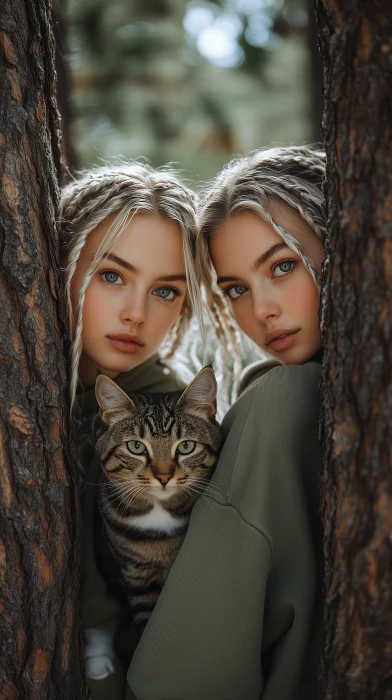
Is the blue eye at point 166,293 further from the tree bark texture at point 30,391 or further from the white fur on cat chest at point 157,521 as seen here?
the white fur on cat chest at point 157,521

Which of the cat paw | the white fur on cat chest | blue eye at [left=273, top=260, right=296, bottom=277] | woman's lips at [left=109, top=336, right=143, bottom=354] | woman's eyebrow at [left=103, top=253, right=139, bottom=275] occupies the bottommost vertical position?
the cat paw

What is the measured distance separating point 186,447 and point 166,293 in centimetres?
48

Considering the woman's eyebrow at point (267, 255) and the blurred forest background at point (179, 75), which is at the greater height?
the blurred forest background at point (179, 75)

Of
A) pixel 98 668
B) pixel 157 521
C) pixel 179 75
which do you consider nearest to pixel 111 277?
pixel 157 521

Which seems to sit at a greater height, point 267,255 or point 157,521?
point 267,255

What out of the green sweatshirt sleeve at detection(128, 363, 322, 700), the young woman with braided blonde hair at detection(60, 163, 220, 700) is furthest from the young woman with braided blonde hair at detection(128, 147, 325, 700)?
the young woman with braided blonde hair at detection(60, 163, 220, 700)

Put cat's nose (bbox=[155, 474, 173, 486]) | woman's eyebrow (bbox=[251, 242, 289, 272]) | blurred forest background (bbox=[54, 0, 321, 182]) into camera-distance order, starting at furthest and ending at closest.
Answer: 1. blurred forest background (bbox=[54, 0, 321, 182])
2. cat's nose (bbox=[155, 474, 173, 486])
3. woman's eyebrow (bbox=[251, 242, 289, 272])

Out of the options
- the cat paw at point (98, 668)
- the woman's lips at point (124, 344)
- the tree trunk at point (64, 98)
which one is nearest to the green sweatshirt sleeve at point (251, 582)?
the cat paw at point (98, 668)

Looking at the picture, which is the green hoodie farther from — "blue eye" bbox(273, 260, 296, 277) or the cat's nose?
"blue eye" bbox(273, 260, 296, 277)

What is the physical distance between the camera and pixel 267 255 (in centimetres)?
171

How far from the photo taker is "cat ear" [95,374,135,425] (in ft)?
6.00

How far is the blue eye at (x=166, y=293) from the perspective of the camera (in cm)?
192

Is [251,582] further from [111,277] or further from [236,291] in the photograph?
[111,277]

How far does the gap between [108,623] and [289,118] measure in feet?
16.9
